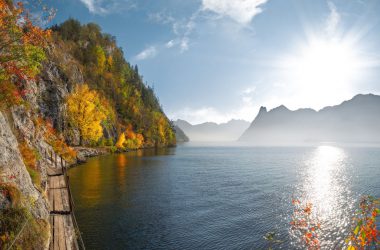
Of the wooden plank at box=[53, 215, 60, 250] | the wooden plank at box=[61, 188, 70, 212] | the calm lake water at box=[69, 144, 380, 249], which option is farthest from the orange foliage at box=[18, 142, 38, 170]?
the calm lake water at box=[69, 144, 380, 249]

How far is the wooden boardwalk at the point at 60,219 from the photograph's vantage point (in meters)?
15.8

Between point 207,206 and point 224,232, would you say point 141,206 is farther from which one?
point 224,232

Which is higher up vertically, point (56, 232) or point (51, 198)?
point (51, 198)

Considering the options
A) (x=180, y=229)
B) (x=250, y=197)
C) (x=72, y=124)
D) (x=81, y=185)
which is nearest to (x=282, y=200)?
(x=250, y=197)

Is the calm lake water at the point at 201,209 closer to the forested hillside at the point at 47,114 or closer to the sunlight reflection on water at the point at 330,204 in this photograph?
the sunlight reflection on water at the point at 330,204

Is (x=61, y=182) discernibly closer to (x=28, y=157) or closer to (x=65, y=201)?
(x=65, y=201)

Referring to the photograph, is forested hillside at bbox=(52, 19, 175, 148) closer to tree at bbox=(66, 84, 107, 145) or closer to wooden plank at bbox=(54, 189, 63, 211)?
tree at bbox=(66, 84, 107, 145)

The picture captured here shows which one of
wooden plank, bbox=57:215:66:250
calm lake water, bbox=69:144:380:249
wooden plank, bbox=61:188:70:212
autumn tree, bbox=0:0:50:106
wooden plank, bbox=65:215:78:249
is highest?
autumn tree, bbox=0:0:50:106

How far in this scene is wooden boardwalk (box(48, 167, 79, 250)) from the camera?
15.8 metres

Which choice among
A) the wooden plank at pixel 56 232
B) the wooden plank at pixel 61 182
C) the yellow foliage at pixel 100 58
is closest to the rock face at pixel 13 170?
the wooden plank at pixel 56 232

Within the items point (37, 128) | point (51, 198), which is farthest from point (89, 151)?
point (51, 198)

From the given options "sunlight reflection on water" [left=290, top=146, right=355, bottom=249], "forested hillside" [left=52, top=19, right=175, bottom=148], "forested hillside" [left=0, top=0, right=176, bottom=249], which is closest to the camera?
"forested hillside" [left=0, top=0, right=176, bottom=249]

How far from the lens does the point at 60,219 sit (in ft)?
63.4

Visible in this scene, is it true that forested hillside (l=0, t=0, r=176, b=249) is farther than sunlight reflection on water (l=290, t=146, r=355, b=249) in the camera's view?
No
